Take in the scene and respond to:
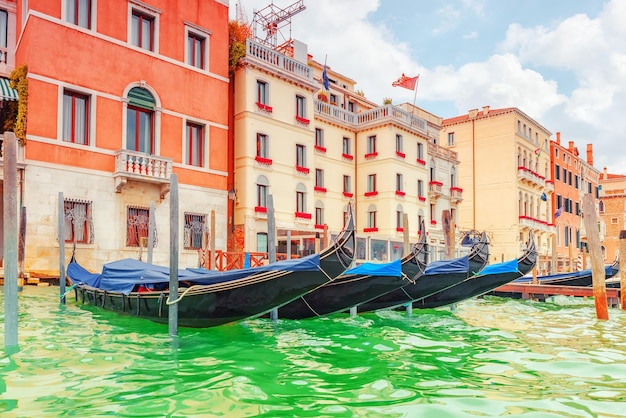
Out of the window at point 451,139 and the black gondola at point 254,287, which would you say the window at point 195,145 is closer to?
the black gondola at point 254,287

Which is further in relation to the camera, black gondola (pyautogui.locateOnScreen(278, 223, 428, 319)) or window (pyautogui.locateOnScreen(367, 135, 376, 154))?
window (pyautogui.locateOnScreen(367, 135, 376, 154))

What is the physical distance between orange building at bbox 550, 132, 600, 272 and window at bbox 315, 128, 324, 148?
18210 mm

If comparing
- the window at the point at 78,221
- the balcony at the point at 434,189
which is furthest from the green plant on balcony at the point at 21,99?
the balcony at the point at 434,189

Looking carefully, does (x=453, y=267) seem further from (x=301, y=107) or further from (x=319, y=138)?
(x=319, y=138)

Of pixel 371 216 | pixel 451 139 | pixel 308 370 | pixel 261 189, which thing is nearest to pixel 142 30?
pixel 261 189

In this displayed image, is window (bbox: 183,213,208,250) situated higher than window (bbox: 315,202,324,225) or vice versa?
window (bbox: 315,202,324,225)

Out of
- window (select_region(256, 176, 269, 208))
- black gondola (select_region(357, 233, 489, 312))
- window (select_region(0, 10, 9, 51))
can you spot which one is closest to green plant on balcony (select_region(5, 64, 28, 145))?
window (select_region(0, 10, 9, 51))

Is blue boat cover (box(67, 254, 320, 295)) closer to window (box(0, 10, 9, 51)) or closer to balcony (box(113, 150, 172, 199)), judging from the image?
balcony (box(113, 150, 172, 199))

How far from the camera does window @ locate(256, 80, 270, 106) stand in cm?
1762

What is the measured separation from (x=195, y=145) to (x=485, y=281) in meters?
9.07

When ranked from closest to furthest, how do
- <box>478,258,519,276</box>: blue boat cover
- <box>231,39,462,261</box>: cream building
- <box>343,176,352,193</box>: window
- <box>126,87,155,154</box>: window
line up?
<box>478,258,519,276</box>: blue boat cover
<box>126,87,155,154</box>: window
<box>231,39,462,261</box>: cream building
<box>343,176,352,193</box>: window

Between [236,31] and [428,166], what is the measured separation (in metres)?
11.3

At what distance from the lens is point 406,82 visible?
20.6 m

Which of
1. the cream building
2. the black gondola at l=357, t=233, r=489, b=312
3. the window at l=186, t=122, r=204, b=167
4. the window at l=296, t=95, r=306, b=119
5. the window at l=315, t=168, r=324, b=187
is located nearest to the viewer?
the black gondola at l=357, t=233, r=489, b=312
